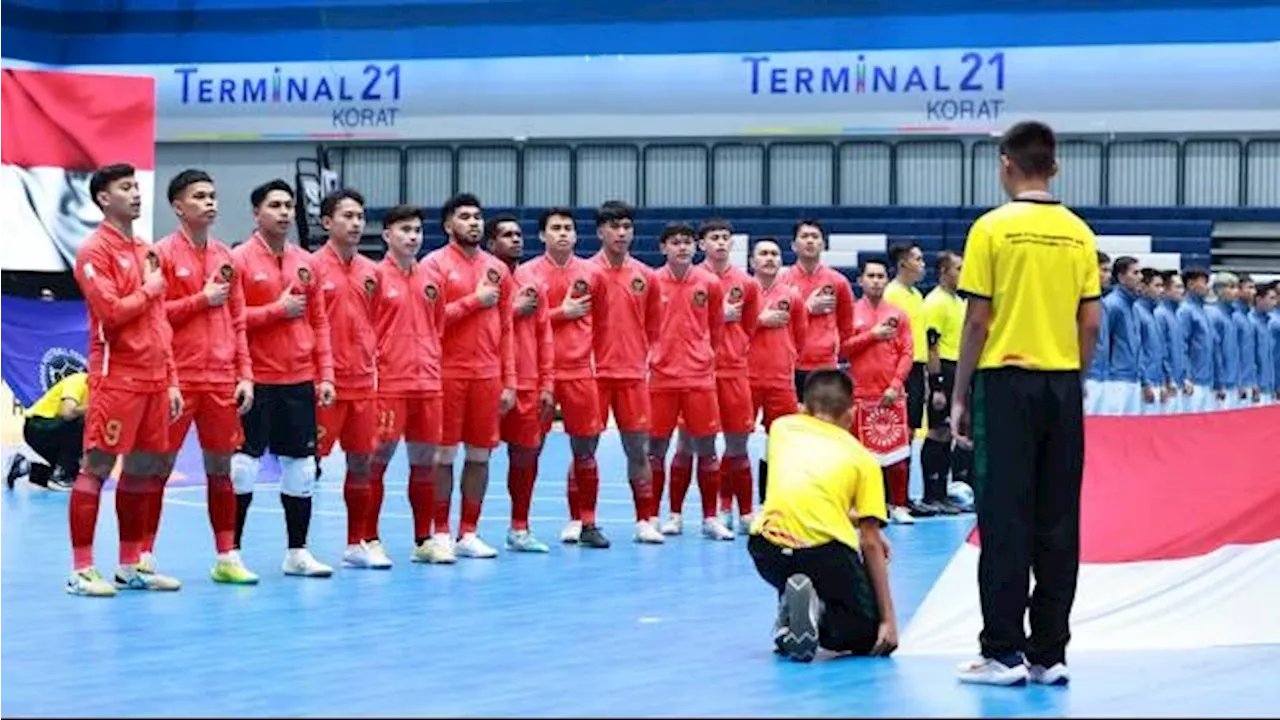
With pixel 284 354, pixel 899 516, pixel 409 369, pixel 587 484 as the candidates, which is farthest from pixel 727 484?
pixel 284 354

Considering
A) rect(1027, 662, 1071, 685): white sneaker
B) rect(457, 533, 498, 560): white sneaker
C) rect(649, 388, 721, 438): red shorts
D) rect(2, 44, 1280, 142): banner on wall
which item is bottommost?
rect(1027, 662, 1071, 685): white sneaker

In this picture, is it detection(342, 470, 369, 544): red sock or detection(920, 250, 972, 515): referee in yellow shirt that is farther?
detection(920, 250, 972, 515): referee in yellow shirt

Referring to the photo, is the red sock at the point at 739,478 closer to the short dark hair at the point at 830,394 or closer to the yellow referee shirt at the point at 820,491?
the short dark hair at the point at 830,394

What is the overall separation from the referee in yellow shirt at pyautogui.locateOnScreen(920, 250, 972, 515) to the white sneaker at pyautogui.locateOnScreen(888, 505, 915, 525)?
1.97ft

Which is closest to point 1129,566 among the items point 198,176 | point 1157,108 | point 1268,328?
point 198,176

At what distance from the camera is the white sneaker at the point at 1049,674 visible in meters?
8.49

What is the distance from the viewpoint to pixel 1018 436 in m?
8.47

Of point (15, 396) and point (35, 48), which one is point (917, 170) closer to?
point (35, 48)

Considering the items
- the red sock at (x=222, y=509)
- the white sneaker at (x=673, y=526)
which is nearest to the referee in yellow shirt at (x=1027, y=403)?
the red sock at (x=222, y=509)

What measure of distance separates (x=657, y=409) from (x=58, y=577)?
4.08 meters

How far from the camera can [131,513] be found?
1155 centimetres

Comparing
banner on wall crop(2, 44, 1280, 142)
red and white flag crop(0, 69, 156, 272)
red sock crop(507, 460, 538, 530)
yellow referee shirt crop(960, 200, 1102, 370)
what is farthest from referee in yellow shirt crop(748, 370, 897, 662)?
banner on wall crop(2, 44, 1280, 142)

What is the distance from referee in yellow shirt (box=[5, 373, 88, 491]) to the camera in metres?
17.3

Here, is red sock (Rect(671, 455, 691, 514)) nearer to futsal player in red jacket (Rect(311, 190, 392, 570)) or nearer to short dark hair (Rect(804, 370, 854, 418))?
futsal player in red jacket (Rect(311, 190, 392, 570))
